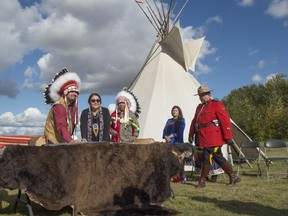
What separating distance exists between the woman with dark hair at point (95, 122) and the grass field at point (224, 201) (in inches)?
37.4

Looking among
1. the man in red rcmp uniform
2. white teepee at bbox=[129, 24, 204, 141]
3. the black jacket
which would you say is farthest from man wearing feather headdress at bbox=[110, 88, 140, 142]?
white teepee at bbox=[129, 24, 204, 141]

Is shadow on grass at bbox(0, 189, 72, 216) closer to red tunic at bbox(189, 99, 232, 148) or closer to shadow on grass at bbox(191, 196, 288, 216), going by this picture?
shadow on grass at bbox(191, 196, 288, 216)

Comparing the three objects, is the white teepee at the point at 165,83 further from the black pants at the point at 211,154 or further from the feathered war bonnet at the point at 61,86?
the feathered war bonnet at the point at 61,86

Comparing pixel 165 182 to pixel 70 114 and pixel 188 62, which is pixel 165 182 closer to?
pixel 70 114

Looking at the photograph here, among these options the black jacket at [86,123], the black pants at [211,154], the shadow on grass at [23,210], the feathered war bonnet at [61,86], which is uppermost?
the feathered war bonnet at [61,86]

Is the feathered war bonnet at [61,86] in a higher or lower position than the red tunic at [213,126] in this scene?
higher

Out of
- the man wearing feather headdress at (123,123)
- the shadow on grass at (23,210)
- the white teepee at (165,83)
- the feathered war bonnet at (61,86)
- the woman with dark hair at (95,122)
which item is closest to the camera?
the shadow on grass at (23,210)

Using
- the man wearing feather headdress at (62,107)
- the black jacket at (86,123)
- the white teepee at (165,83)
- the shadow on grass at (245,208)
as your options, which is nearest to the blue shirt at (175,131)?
the white teepee at (165,83)

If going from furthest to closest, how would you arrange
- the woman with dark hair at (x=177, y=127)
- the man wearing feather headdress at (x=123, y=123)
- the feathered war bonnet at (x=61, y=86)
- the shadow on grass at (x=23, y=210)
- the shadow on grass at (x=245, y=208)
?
the woman with dark hair at (x=177, y=127), the man wearing feather headdress at (x=123, y=123), the feathered war bonnet at (x=61, y=86), the shadow on grass at (x=23, y=210), the shadow on grass at (x=245, y=208)

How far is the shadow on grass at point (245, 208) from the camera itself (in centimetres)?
420

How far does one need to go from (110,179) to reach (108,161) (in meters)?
0.19

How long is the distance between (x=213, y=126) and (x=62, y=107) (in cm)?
284

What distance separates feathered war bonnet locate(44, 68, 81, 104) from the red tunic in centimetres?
248

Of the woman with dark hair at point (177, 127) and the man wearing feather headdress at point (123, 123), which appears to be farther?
the woman with dark hair at point (177, 127)
